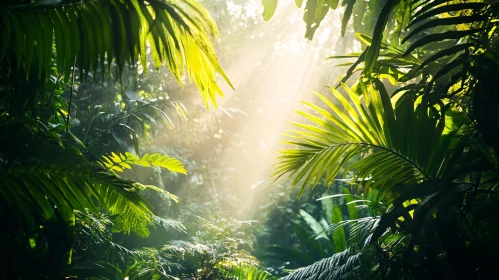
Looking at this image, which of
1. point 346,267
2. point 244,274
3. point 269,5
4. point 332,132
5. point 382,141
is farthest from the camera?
point 244,274

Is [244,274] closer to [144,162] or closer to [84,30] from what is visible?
[144,162]

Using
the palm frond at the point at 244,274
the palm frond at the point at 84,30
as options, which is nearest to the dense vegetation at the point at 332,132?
the palm frond at the point at 84,30

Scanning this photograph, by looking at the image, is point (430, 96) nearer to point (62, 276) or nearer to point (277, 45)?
point (62, 276)

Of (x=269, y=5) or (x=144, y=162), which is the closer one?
(x=269, y=5)

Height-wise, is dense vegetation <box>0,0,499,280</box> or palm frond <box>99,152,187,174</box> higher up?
dense vegetation <box>0,0,499,280</box>

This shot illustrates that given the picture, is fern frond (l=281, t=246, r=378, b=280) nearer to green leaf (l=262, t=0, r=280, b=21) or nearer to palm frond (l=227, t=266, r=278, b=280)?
green leaf (l=262, t=0, r=280, b=21)

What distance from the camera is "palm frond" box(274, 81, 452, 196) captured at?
1.60 m

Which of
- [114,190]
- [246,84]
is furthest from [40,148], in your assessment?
[246,84]

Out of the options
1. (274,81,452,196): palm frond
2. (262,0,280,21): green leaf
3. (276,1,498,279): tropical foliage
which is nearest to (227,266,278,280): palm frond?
(276,1,498,279): tropical foliage

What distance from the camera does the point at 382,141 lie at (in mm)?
1723

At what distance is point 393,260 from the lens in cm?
156

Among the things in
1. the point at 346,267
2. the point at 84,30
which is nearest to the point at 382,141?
the point at 346,267

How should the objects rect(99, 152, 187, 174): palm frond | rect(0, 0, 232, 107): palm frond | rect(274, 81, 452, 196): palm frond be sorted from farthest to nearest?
1. rect(99, 152, 187, 174): palm frond
2. rect(274, 81, 452, 196): palm frond
3. rect(0, 0, 232, 107): palm frond

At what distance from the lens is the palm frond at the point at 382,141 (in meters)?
1.60
